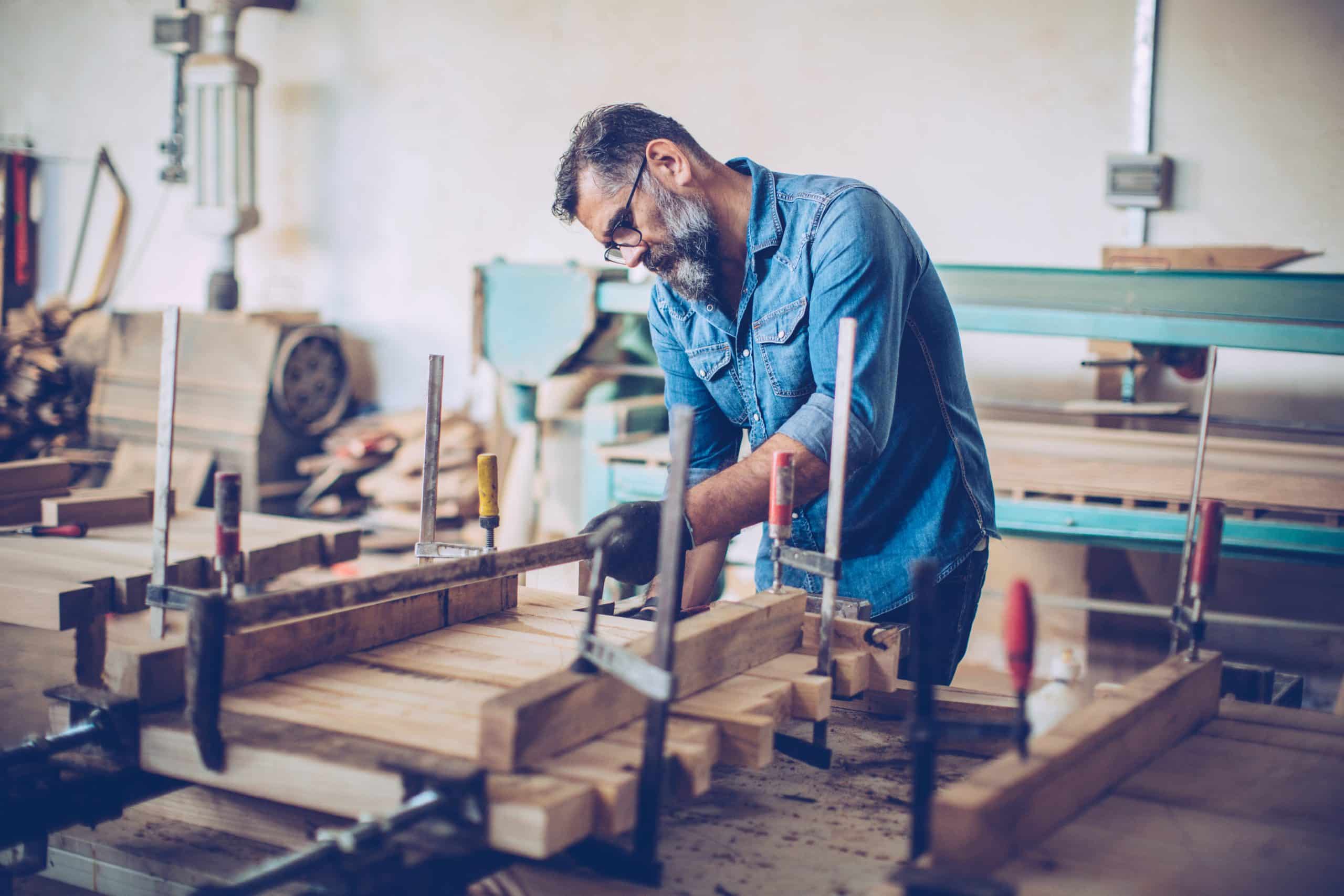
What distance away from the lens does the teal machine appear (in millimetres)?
3320

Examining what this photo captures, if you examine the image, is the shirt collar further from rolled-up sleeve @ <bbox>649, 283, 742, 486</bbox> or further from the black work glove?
the black work glove

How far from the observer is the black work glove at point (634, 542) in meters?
1.63

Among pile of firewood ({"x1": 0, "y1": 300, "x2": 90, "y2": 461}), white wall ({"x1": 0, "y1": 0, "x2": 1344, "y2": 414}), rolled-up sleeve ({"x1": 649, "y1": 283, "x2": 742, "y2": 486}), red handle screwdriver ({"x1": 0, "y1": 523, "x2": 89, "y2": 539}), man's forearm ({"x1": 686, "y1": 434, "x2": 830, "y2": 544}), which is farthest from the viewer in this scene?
pile of firewood ({"x1": 0, "y1": 300, "x2": 90, "y2": 461})

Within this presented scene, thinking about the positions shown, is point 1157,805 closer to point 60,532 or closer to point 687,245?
point 687,245

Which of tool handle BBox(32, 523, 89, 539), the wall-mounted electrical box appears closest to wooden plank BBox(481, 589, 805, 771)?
tool handle BBox(32, 523, 89, 539)

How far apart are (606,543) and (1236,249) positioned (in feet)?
12.2

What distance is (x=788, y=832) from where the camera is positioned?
57.9 inches

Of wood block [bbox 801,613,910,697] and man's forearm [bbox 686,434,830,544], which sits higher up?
man's forearm [bbox 686,434,830,544]

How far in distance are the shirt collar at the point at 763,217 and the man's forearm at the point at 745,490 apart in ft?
1.41

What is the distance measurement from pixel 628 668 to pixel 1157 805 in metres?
0.62

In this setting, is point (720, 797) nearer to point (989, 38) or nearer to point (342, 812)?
point (342, 812)

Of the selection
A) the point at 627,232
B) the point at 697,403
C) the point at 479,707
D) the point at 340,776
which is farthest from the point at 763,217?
the point at 340,776

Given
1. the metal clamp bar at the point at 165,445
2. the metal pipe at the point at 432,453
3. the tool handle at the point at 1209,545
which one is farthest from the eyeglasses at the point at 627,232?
the tool handle at the point at 1209,545

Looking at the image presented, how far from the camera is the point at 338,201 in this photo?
629cm
